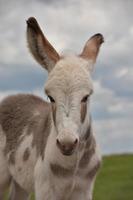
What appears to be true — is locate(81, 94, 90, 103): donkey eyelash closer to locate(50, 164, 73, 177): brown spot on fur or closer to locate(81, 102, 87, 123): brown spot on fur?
locate(81, 102, 87, 123): brown spot on fur

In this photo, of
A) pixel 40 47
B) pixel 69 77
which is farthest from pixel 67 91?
pixel 40 47

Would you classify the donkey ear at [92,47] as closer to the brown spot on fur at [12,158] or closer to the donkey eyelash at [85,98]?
the donkey eyelash at [85,98]

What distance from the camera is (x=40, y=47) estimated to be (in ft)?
29.9

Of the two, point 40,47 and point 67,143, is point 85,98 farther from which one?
point 40,47

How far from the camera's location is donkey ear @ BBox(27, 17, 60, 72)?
9.04m

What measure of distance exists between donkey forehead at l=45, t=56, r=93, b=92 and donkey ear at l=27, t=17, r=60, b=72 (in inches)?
12.0

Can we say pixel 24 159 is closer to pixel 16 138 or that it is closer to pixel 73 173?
pixel 16 138

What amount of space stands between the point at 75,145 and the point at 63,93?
713mm

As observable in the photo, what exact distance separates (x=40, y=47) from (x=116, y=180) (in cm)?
1664

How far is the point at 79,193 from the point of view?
9.55 metres

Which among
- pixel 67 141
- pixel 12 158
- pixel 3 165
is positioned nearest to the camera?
pixel 67 141

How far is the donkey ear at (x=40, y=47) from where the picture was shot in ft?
29.7

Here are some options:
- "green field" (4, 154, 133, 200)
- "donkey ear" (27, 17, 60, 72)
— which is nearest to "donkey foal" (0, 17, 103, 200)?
"donkey ear" (27, 17, 60, 72)

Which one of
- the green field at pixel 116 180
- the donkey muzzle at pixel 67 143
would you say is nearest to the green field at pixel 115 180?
the green field at pixel 116 180
